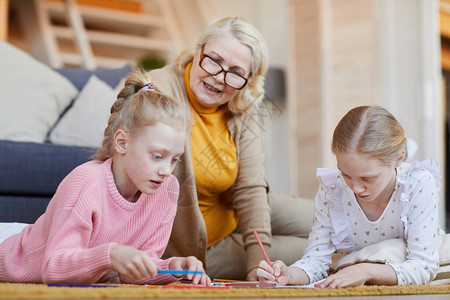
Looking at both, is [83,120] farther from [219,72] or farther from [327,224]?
[327,224]

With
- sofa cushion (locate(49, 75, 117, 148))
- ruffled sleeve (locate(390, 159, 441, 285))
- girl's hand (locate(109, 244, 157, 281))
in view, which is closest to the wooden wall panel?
sofa cushion (locate(49, 75, 117, 148))

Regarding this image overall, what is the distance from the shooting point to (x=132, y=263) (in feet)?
3.43

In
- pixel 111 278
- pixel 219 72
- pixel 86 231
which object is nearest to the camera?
pixel 86 231

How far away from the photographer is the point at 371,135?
4.42 feet

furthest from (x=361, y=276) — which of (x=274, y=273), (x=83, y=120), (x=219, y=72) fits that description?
(x=83, y=120)

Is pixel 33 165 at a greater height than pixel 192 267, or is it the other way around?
pixel 33 165

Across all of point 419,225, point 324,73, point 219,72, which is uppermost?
point 324,73

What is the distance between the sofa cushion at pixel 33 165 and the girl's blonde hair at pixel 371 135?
941 mm

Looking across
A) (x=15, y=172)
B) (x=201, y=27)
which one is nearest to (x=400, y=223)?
(x=15, y=172)

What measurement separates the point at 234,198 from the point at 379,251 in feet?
2.04

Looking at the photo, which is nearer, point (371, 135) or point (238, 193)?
point (371, 135)

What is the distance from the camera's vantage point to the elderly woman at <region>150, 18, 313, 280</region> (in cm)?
167

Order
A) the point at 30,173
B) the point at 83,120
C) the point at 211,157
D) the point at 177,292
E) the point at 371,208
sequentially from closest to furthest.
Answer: the point at 177,292
the point at 371,208
the point at 211,157
the point at 30,173
the point at 83,120

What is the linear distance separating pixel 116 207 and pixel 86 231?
0.10 metres
